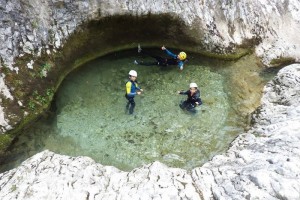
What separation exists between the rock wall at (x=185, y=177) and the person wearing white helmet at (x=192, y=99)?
2.99m

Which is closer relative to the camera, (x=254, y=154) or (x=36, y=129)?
(x=254, y=154)

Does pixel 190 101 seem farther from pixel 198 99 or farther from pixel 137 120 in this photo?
pixel 137 120

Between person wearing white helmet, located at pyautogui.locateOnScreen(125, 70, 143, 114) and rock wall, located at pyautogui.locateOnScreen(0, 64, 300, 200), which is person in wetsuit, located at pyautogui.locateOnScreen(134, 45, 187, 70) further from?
rock wall, located at pyautogui.locateOnScreen(0, 64, 300, 200)

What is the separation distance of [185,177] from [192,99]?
15.1ft

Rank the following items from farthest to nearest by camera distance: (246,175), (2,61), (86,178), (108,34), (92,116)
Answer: (108,34) < (92,116) < (2,61) < (86,178) < (246,175)

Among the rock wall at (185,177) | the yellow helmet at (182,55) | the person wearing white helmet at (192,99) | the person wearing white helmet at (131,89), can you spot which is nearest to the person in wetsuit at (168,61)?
the yellow helmet at (182,55)

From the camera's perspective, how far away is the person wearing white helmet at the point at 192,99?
13656 mm

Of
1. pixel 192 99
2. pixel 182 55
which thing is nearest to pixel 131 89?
pixel 192 99

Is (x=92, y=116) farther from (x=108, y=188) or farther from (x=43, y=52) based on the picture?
(x=108, y=188)

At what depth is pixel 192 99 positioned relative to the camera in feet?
45.6

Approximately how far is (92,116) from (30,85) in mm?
2960

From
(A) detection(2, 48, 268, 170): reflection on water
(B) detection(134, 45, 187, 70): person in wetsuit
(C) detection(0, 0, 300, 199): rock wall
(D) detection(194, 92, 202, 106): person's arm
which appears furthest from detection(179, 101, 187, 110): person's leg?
(C) detection(0, 0, 300, 199): rock wall

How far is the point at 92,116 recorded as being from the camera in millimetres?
13945

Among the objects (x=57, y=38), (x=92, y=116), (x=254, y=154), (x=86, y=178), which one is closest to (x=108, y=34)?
(x=57, y=38)
